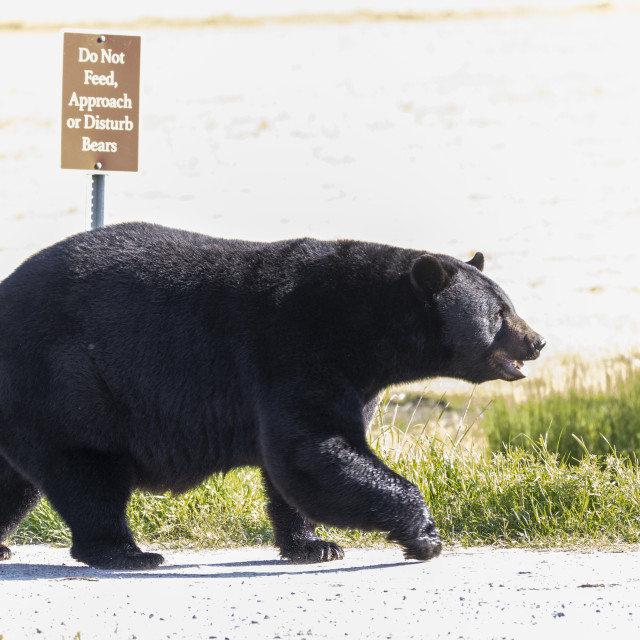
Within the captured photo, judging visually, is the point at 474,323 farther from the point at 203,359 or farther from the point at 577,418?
the point at 577,418

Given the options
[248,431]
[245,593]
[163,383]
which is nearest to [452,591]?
[245,593]

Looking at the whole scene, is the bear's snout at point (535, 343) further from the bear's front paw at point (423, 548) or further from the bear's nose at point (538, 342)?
the bear's front paw at point (423, 548)

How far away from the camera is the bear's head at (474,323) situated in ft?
17.6

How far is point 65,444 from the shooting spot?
520 cm

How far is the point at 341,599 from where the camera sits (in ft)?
14.1

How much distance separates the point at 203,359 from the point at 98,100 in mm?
2312

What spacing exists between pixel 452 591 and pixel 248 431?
130cm

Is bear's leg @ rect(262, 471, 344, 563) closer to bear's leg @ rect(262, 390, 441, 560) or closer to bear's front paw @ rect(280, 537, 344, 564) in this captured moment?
bear's front paw @ rect(280, 537, 344, 564)

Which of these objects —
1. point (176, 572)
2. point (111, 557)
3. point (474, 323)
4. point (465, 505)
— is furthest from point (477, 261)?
point (111, 557)

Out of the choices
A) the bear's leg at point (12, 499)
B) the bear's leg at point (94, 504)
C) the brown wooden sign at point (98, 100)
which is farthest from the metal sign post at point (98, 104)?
the bear's leg at point (94, 504)

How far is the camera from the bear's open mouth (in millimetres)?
5484

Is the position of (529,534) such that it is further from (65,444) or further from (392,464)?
(65,444)

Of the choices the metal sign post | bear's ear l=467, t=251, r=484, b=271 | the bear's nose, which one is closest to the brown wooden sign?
the metal sign post

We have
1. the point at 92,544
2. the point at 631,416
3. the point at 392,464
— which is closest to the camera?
the point at 92,544
